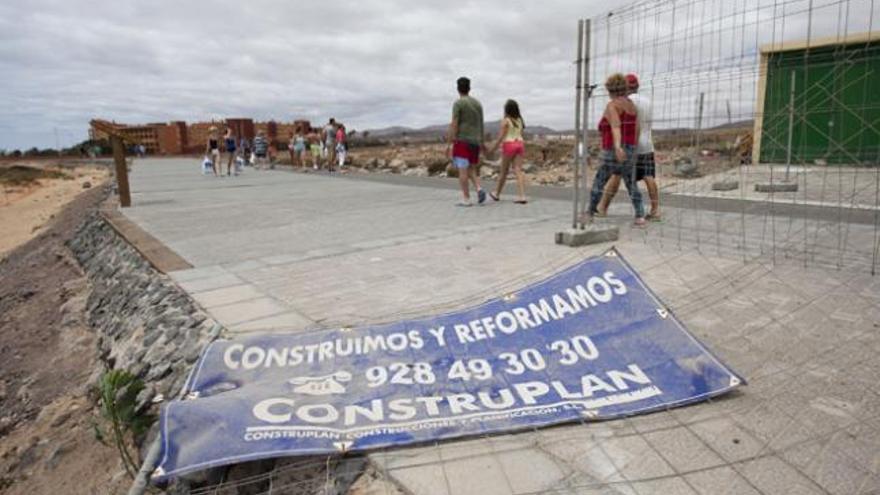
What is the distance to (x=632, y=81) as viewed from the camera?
238 inches

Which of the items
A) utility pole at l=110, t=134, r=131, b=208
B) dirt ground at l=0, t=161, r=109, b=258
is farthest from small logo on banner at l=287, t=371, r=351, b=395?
dirt ground at l=0, t=161, r=109, b=258

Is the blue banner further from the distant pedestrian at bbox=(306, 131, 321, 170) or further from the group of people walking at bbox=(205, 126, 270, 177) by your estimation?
the distant pedestrian at bbox=(306, 131, 321, 170)

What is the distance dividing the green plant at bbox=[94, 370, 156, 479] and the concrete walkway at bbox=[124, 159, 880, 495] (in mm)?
694

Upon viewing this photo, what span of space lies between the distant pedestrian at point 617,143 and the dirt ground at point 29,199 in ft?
46.0

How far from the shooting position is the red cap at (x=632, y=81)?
598cm

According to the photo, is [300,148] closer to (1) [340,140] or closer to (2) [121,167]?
(1) [340,140]

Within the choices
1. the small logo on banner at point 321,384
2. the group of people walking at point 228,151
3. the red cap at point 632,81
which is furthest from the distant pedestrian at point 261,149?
the small logo on banner at point 321,384

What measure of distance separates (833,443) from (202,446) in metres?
2.56

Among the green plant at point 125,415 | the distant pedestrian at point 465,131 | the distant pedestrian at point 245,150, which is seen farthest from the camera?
the distant pedestrian at point 245,150

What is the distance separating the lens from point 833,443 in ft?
8.05

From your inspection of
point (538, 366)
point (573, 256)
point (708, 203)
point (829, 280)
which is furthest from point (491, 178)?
point (538, 366)

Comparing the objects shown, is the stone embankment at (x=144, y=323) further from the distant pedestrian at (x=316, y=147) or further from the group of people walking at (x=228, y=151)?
the distant pedestrian at (x=316, y=147)

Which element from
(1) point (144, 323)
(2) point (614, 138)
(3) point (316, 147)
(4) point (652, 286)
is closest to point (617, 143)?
(2) point (614, 138)

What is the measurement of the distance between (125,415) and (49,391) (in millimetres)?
2339
